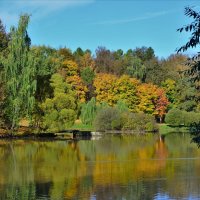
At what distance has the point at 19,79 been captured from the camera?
43250 millimetres

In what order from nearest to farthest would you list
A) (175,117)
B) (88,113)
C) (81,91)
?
(88,113) → (175,117) → (81,91)

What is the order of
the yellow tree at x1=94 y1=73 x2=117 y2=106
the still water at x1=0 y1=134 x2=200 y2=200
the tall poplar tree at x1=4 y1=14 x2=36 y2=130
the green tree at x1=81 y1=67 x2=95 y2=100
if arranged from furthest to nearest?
the green tree at x1=81 y1=67 x2=95 y2=100
the yellow tree at x1=94 y1=73 x2=117 y2=106
the tall poplar tree at x1=4 y1=14 x2=36 y2=130
the still water at x1=0 y1=134 x2=200 y2=200

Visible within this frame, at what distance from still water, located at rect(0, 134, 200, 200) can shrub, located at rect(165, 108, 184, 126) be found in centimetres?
3059

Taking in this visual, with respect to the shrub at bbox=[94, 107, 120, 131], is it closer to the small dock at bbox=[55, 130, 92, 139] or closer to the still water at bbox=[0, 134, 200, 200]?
the small dock at bbox=[55, 130, 92, 139]

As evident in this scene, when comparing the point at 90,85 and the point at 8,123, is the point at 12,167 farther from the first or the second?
the point at 90,85

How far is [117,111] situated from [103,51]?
139 ft

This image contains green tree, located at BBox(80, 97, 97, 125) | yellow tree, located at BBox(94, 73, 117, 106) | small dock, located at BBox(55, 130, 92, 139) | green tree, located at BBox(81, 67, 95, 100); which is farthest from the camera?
green tree, located at BBox(81, 67, 95, 100)

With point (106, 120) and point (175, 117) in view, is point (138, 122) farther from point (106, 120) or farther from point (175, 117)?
point (175, 117)

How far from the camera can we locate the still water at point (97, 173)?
16.5 metres

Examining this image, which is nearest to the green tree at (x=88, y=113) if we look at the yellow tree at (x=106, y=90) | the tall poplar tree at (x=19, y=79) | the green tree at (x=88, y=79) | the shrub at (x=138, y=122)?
the shrub at (x=138, y=122)

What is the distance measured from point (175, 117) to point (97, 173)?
45.4 meters

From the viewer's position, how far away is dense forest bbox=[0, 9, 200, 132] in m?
43.3

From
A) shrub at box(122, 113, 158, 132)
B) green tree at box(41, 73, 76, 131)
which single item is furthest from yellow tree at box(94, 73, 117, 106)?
green tree at box(41, 73, 76, 131)

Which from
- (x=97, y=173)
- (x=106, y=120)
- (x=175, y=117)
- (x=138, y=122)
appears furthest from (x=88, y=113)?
(x=97, y=173)
